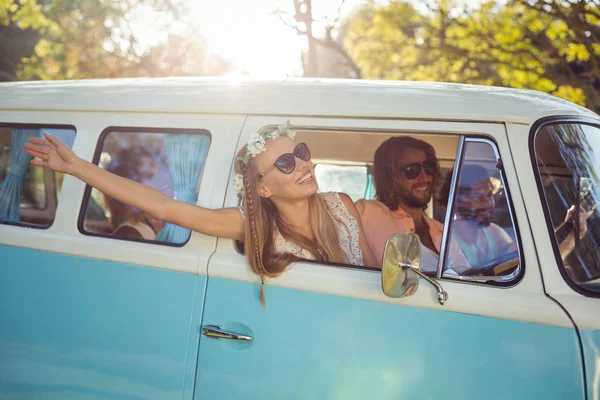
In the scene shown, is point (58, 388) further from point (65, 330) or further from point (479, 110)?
point (479, 110)

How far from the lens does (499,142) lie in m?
2.63

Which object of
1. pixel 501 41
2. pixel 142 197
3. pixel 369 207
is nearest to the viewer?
pixel 142 197

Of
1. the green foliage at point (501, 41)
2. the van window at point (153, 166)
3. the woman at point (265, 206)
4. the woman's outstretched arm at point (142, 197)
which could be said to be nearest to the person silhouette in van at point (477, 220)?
the woman at point (265, 206)

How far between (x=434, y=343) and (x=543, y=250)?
1.71 feet

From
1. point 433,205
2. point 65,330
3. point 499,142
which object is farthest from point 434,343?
point 433,205

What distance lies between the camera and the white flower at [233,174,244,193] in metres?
2.95

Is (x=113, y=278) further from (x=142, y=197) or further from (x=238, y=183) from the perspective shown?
(x=238, y=183)

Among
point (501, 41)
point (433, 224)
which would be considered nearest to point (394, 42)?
point (501, 41)

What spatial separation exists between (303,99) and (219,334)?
41.9 inches

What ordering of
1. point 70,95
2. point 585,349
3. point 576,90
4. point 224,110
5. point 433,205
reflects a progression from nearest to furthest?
point 585,349
point 224,110
point 70,95
point 433,205
point 576,90

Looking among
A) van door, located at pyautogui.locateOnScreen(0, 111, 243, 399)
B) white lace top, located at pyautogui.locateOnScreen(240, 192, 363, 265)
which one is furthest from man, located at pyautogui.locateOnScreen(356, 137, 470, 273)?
van door, located at pyautogui.locateOnScreen(0, 111, 243, 399)

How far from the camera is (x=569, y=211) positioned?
8.73 feet

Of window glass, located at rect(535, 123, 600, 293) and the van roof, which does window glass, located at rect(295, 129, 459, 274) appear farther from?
window glass, located at rect(535, 123, 600, 293)

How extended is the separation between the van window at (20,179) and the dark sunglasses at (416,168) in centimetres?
179
